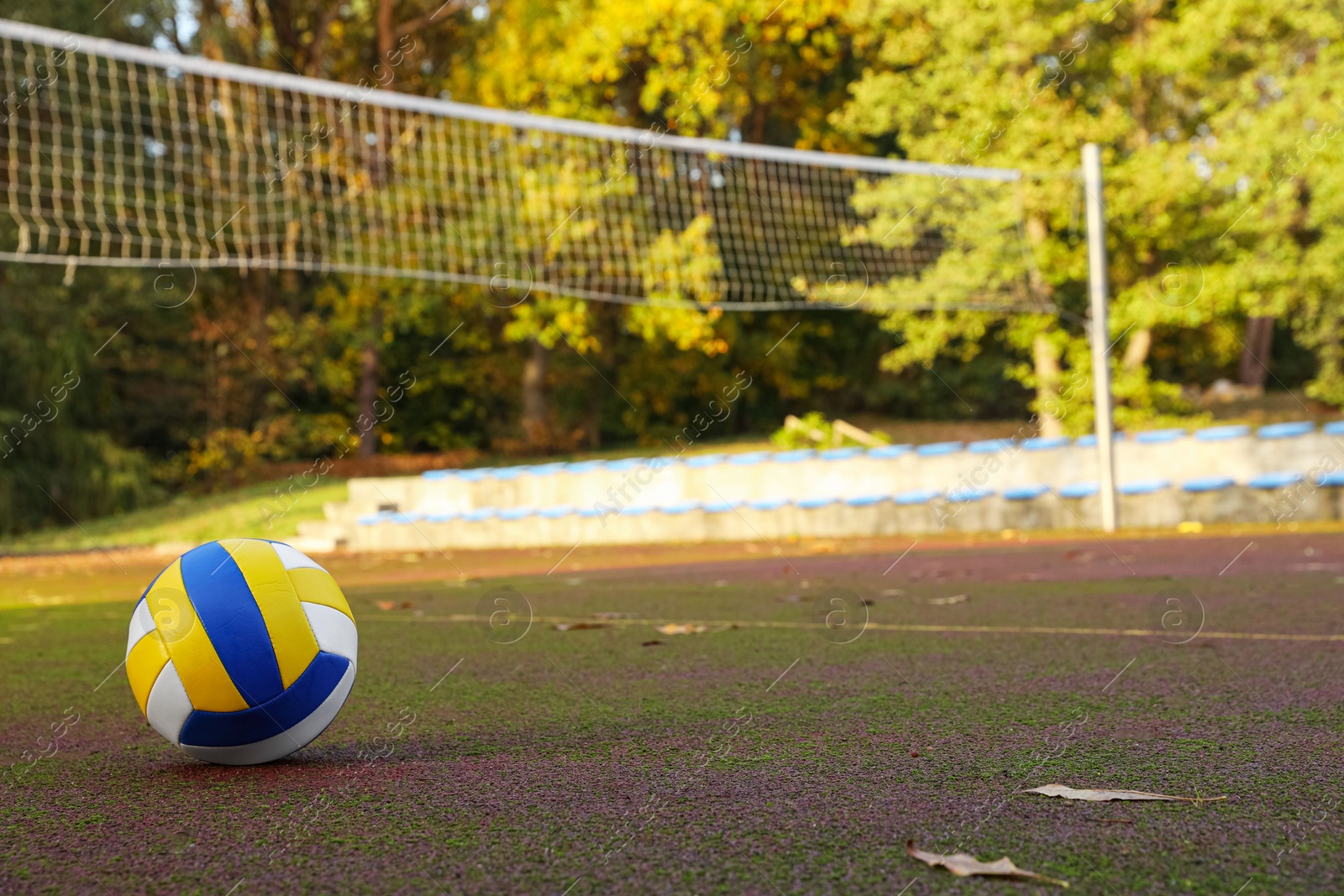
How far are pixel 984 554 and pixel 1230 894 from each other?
8.01 metres

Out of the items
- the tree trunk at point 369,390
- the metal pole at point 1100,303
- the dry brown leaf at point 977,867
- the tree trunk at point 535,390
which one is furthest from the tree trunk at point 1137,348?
the dry brown leaf at point 977,867

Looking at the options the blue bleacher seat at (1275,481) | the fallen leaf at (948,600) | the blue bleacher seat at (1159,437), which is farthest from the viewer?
the blue bleacher seat at (1159,437)

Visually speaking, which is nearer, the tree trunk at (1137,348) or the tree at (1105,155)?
the tree at (1105,155)

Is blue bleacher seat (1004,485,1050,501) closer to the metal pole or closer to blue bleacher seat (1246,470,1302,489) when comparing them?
the metal pole

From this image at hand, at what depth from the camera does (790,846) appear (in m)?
2.21

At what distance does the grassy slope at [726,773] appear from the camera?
2.13 m

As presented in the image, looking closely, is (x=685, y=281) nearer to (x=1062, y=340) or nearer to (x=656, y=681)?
(x=1062, y=340)

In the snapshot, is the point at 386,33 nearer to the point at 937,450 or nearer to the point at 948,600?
the point at 937,450

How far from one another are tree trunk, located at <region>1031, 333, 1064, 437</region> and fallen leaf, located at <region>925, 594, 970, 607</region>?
9.94 meters

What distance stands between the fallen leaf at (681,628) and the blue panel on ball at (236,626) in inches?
109

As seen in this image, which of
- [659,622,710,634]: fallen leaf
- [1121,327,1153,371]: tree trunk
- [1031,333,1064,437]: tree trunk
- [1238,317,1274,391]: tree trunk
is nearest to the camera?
[659,622,710,634]: fallen leaf

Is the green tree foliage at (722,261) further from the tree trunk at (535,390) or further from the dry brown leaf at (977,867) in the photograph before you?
the dry brown leaf at (977,867)

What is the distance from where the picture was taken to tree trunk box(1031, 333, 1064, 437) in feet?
52.9

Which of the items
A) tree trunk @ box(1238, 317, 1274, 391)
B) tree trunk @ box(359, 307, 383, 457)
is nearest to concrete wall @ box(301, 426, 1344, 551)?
tree trunk @ box(359, 307, 383, 457)
